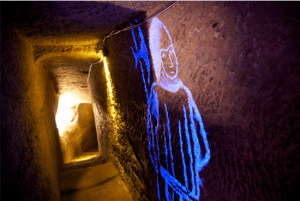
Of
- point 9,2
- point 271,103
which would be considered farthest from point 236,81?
point 9,2

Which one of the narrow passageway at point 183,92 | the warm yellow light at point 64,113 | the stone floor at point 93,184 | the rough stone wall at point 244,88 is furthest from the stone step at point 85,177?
the warm yellow light at point 64,113

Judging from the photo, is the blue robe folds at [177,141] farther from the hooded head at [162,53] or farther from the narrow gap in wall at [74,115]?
the narrow gap in wall at [74,115]

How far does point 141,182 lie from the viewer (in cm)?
218

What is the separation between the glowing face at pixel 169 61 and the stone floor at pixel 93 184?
2.22 m

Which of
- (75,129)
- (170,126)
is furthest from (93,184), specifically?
(75,129)

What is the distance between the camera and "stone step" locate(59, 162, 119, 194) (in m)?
3.14

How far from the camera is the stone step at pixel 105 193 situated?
8.93ft

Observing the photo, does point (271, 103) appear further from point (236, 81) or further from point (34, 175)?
point (34, 175)

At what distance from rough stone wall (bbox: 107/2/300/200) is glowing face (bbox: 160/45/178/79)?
6cm

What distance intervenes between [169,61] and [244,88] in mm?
681

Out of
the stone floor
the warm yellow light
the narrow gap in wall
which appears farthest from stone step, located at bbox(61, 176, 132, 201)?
the warm yellow light

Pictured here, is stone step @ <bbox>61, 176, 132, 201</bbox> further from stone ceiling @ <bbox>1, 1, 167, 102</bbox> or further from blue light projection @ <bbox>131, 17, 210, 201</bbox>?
stone ceiling @ <bbox>1, 1, 167, 102</bbox>

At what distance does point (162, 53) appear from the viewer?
145 centimetres

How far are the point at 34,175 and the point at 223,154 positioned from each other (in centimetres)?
174
